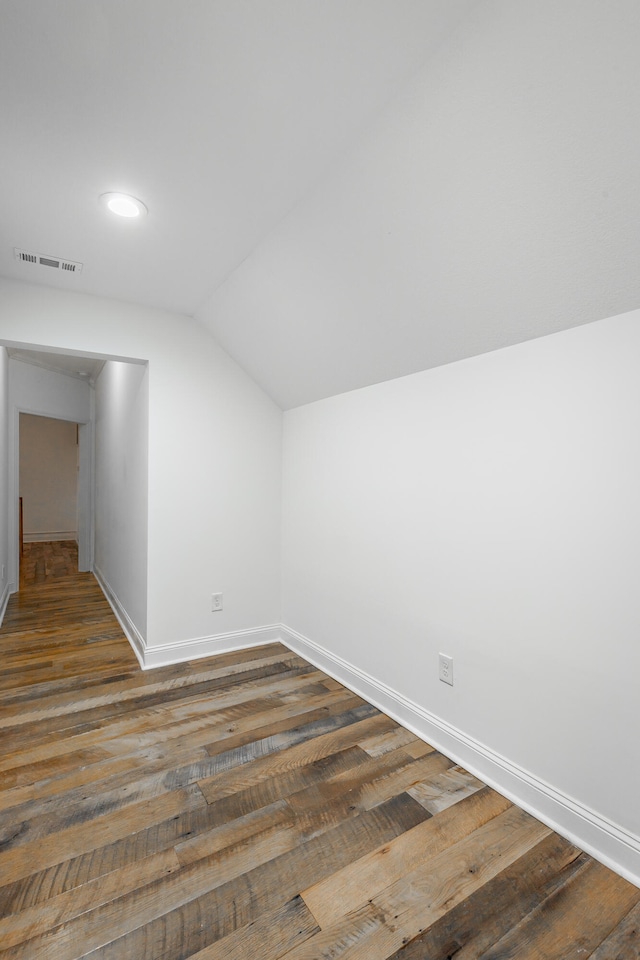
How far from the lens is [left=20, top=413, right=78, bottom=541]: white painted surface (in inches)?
328

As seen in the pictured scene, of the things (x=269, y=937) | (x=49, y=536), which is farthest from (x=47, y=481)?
(x=269, y=937)

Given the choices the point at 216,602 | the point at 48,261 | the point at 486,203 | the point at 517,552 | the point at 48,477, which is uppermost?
the point at 48,261

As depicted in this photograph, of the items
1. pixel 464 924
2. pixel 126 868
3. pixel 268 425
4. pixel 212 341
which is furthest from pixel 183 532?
pixel 464 924

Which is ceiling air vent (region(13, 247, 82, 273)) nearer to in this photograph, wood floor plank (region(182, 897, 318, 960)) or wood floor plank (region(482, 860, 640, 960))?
wood floor plank (region(182, 897, 318, 960))

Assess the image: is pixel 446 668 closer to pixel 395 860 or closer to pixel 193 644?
pixel 395 860

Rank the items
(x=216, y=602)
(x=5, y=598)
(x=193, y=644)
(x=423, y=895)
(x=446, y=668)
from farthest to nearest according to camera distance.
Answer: (x=5, y=598) < (x=216, y=602) < (x=193, y=644) < (x=446, y=668) < (x=423, y=895)

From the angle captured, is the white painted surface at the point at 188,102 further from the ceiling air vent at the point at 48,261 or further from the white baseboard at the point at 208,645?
the white baseboard at the point at 208,645

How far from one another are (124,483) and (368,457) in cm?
230

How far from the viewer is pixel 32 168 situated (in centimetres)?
173

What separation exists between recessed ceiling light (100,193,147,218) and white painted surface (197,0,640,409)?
0.55 metres

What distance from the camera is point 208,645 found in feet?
10.4

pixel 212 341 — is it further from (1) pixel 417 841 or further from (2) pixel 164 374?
(1) pixel 417 841

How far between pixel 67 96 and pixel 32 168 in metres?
0.43

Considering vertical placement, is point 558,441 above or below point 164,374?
below
